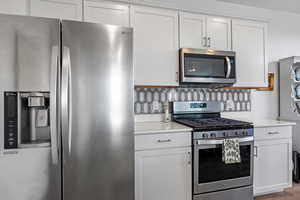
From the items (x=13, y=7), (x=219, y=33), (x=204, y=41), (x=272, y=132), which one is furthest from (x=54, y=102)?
(x=272, y=132)

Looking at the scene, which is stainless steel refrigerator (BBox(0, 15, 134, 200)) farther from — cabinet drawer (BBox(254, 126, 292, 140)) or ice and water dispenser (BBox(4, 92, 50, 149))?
cabinet drawer (BBox(254, 126, 292, 140))

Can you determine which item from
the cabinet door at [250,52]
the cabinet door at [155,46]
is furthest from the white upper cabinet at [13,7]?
the cabinet door at [250,52]

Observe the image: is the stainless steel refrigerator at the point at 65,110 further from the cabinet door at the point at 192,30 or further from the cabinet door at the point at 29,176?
the cabinet door at the point at 192,30

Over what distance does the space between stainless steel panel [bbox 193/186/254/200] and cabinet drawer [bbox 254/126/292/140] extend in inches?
23.2

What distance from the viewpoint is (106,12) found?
198cm

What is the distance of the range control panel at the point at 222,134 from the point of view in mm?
1860

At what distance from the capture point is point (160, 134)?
1801mm

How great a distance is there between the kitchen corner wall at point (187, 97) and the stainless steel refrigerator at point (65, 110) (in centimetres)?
89

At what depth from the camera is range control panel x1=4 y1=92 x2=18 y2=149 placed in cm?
126

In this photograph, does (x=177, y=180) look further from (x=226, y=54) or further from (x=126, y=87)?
(x=226, y=54)

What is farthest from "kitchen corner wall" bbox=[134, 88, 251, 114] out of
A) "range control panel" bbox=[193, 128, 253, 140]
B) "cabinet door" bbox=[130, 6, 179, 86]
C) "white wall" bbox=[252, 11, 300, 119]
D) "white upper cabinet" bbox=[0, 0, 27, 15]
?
"white upper cabinet" bbox=[0, 0, 27, 15]

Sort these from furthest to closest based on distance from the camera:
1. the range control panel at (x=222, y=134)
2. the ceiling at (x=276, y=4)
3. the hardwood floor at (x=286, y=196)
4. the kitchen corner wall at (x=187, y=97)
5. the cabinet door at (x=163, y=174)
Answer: the ceiling at (x=276, y=4) < the kitchen corner wall at (x=187, y=97) < the hardwood floor at (x=286, y=196) < the range control panel at (x=222, y=134) < the cabinet door at (x=163, y=174)

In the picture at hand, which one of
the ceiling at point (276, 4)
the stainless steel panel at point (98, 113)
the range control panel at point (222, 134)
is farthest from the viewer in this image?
the ceiling at point (276, 4)

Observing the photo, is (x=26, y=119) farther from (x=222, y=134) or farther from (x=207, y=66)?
(x=207, y=66)
